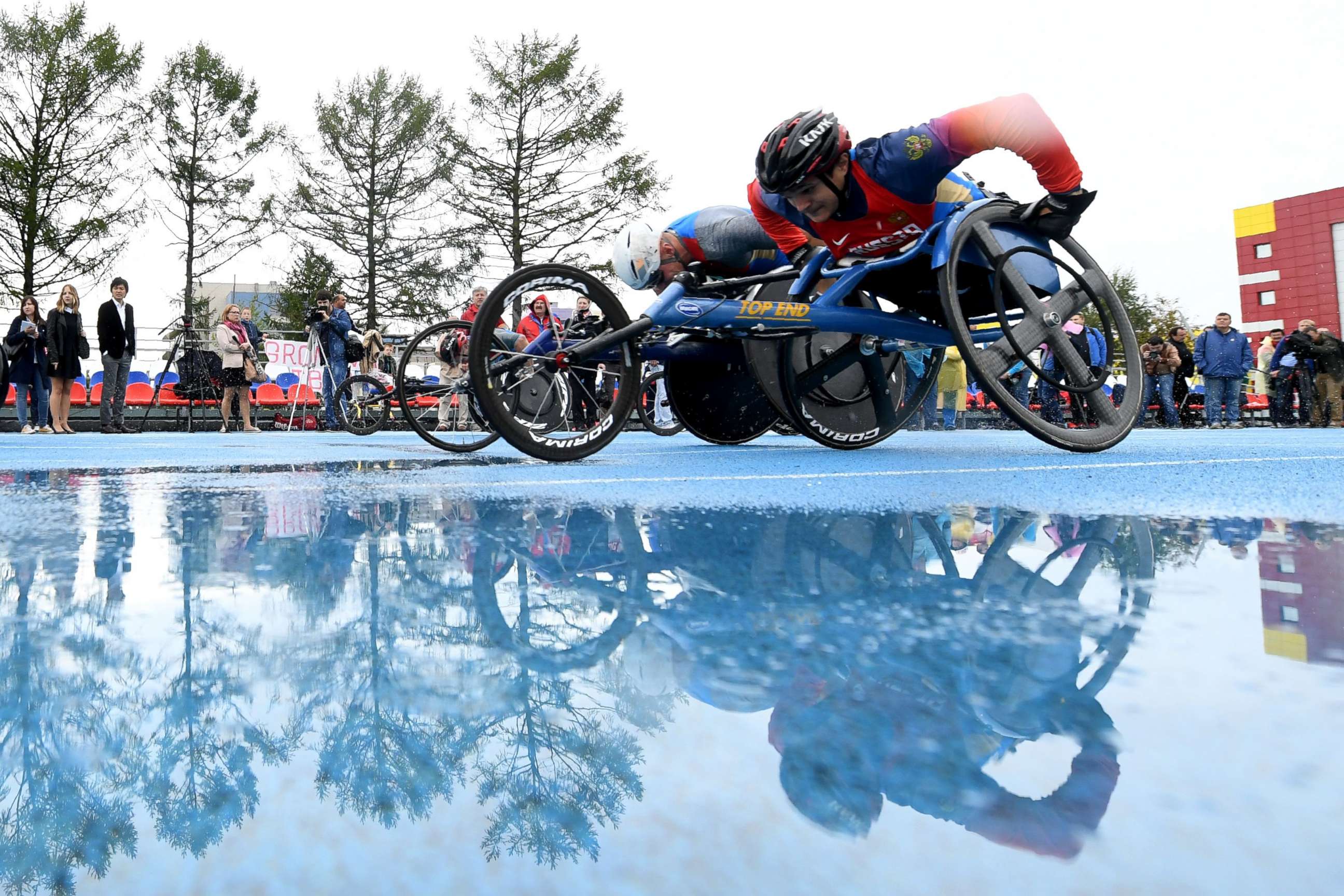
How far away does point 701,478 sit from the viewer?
10.6 ft

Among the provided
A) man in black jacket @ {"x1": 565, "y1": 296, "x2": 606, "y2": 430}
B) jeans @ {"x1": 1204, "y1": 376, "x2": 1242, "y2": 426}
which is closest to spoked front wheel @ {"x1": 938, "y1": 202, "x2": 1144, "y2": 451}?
man in black jacket @ {"x1": 565, "y1": 296, "x2": 606, "y2": 430}

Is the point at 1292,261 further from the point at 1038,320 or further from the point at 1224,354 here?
the point at 1038,320

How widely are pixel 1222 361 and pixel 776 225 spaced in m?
11.5

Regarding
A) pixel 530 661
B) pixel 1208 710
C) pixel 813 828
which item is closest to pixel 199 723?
pixel 530 661

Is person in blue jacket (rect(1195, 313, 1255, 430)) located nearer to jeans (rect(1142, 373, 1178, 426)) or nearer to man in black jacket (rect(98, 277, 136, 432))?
jeans (rect(1142, 373, 1178, 426))

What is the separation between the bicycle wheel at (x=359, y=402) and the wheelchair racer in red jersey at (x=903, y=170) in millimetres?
6552

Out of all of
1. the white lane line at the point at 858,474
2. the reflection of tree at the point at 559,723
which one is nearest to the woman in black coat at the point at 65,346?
the white lane line at the point at 858,474

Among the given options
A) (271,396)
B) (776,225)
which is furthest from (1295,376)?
(271,396)

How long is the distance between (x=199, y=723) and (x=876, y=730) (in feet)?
1.56

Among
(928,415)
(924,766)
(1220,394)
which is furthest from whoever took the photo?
(1220,394)

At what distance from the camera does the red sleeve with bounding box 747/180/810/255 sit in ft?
15.1

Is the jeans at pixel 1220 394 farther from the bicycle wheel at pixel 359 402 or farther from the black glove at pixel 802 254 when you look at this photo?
the black glove at pixel 802 254

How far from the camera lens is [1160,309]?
59.7m

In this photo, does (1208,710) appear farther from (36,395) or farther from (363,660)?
(36,395)
